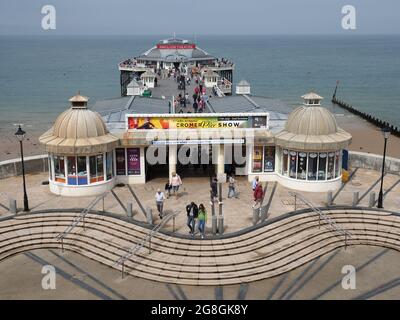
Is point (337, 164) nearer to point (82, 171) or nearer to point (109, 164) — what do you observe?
point (109, 164)

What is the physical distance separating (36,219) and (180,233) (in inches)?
258

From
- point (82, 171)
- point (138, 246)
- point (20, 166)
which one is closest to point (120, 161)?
point (82, 171)

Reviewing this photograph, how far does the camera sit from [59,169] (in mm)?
25172

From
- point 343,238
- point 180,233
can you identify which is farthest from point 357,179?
point 180,233

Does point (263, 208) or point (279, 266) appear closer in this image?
point (279, 266)

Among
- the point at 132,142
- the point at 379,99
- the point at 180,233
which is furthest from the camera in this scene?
the point at 379,99

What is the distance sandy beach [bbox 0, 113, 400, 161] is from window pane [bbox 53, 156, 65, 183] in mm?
17064

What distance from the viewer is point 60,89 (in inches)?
3917

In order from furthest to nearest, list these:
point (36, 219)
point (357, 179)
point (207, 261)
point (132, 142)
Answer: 1. point (357, 179)
2. point (132, 142)
3. point (36, 219)
4. point (207, 261)

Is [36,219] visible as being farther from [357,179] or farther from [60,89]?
[60,89]

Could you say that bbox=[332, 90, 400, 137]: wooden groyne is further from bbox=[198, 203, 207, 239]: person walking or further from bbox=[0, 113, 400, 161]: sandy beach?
bbox=[198, 203, 207, 239]: person walking

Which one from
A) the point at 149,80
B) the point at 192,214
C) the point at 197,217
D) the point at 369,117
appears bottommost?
the point at 369,117

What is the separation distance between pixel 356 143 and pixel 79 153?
110 feet
